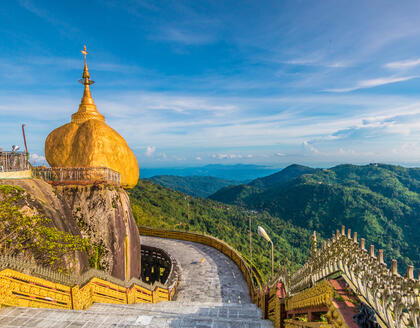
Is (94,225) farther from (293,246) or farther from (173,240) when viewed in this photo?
(293,246)

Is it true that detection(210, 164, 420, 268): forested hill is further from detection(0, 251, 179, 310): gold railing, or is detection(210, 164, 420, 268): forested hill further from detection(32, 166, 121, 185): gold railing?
detection(0, 251, 179, 310): gold railing

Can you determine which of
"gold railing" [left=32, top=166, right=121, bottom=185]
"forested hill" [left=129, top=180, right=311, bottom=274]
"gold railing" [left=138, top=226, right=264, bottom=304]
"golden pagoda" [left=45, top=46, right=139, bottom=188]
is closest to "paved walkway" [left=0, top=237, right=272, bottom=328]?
"gold railing" [left=138, top=226, right=264, bottom=304]

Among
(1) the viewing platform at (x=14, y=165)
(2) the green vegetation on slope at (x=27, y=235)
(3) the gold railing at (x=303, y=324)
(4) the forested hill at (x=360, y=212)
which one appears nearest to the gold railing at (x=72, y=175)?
(1) the viewing platform at (x=14, y=165)

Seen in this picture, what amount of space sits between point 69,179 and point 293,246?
9831 cm

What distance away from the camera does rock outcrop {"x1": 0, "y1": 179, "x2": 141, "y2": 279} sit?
45.5 ft

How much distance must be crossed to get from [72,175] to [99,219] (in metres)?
3.91

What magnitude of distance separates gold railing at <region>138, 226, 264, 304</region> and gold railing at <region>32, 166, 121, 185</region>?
11.6 meters

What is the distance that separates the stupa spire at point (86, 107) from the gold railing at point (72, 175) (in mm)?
5222

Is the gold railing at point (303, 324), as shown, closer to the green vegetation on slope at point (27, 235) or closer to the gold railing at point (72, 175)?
the green vegetation on slope at point (27, 235)

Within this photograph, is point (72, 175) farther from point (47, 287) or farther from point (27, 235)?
point (47, 287)

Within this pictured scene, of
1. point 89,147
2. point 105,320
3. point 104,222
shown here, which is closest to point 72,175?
point 89,147

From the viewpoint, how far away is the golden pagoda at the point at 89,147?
17.3 m

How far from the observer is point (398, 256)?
10369 centimetres

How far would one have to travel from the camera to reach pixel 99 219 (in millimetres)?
15000
